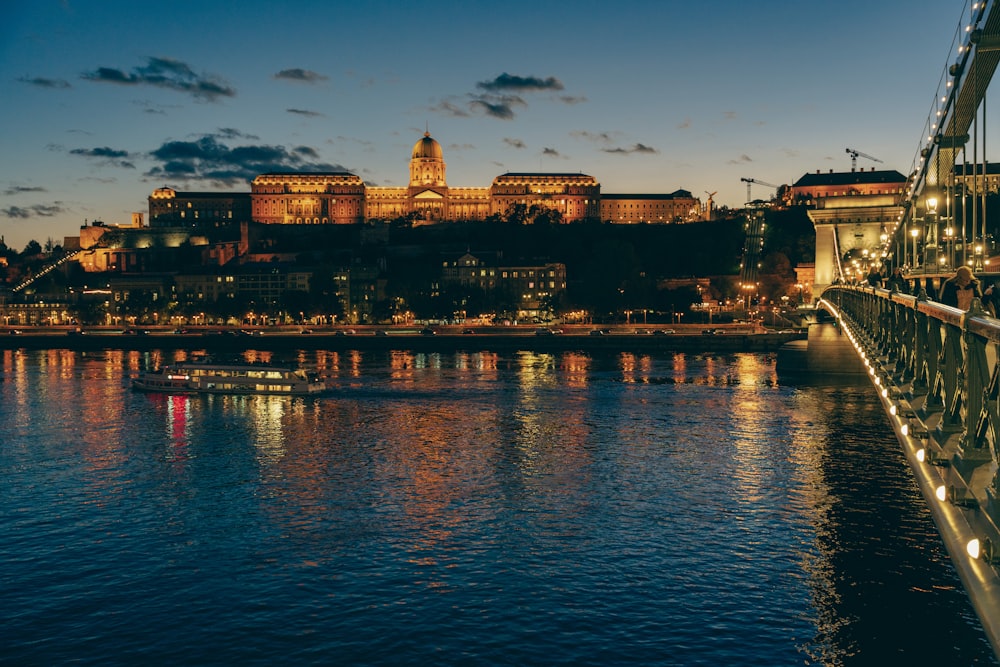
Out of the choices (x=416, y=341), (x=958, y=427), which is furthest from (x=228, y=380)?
(x=958, y=427)

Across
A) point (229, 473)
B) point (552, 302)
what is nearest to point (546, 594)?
point (229, 473)

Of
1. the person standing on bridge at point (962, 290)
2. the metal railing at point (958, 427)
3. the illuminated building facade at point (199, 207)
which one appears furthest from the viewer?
the illuminated building facade at point (199, 207)

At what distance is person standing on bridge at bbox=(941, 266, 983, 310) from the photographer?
748cm

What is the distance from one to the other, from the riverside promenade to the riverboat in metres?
32.2

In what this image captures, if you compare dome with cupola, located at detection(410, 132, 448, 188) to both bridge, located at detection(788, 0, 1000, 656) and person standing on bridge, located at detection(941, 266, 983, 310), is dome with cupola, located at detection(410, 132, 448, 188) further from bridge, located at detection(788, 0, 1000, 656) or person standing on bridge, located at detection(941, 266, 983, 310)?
person standing on bridge, located at detection(941, 266, 983, 310)

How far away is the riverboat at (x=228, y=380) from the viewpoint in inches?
1890

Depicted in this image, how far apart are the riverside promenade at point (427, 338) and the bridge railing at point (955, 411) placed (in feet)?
220

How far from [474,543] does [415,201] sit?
135187 millimetres

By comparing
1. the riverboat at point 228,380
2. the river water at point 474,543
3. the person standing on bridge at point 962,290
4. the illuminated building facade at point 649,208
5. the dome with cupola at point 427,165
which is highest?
the dome with cupola at point 427,165

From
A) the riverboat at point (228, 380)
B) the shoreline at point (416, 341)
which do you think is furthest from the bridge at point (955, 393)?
the shoreline at point (416, 341)

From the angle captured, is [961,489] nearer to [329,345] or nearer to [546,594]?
[546,594]

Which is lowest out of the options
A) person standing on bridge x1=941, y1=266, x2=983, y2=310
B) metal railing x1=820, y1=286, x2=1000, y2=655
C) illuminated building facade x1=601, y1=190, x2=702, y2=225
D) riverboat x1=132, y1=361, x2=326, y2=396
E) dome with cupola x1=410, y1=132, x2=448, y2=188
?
riverboat x1=132, y1=361, x2=326, y2=396

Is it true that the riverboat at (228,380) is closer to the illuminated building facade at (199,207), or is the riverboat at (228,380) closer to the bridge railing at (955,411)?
the bridge railing at (955,411)

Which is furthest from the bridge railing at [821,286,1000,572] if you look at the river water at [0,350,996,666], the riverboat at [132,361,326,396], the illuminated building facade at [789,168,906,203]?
the illuminated building facade at [789,168,906,203]
